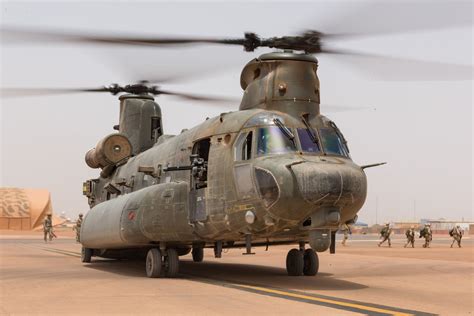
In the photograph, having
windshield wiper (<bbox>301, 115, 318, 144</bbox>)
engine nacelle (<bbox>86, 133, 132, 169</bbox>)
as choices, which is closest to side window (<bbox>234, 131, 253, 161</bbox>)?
windshield wiper (<bbox>301, 115, 318, 144</bbox>)

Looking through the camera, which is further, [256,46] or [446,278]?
[446,278]

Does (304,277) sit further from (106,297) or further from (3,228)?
(3,228)

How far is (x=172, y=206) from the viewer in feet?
46.5

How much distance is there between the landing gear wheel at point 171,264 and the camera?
14438 mm

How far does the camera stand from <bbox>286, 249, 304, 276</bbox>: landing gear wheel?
15.0 metres

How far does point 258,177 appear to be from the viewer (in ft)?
39.9

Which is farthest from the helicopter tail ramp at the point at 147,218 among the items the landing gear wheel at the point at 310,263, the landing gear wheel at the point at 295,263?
the landing gear wheel at the point at 310,263

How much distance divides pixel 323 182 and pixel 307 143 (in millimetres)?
1414

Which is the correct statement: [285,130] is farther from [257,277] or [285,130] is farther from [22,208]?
[22,208]

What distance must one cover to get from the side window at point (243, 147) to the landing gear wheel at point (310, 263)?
3666 mm

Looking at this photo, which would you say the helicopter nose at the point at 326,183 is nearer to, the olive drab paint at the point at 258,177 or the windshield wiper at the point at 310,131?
the olive drab paint at the point at 258,177

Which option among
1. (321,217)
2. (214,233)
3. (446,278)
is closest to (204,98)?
(214,233)

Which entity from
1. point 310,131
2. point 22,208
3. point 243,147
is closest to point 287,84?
point 310,131

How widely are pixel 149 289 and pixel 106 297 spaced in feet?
4.64
